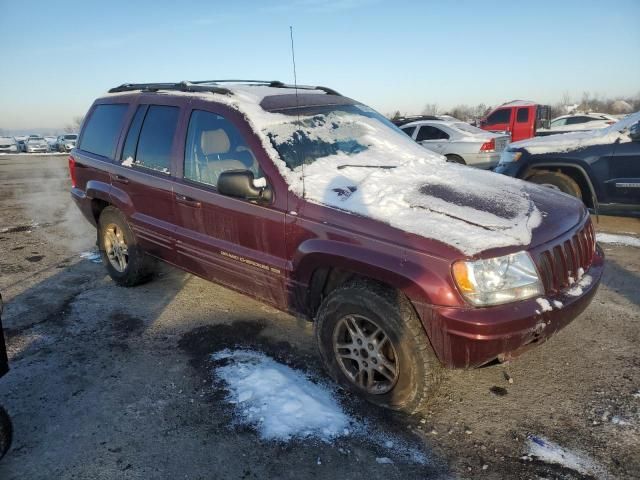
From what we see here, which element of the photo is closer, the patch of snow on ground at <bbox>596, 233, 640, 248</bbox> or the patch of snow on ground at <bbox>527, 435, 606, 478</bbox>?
the patch of snow on ground at <bbox>527, 435, 606, 478</bbox>

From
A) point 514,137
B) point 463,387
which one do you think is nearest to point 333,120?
point 463,387

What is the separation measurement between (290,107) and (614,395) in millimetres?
2949

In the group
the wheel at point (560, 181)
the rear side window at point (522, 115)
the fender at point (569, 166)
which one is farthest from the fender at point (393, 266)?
the rear side window at point (522, 115)

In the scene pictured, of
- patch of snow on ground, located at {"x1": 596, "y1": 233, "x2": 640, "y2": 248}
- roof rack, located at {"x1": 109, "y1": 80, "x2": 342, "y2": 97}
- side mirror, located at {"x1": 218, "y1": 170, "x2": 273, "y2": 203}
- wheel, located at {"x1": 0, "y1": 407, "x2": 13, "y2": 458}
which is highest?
roof rack, located at {"x1": 109, "y1": 80, "x2": 342, "y2": 97}

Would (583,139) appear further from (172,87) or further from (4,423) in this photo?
(4,423)

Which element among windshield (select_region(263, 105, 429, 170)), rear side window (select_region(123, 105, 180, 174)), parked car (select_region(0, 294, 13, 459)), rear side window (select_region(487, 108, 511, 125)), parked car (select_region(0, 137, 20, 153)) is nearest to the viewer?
parked car (select_region(0, 294, 13, 459))

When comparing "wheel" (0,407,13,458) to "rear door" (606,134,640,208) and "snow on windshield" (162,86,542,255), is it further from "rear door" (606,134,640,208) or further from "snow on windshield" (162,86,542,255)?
"rear door" (606,134,640,208)

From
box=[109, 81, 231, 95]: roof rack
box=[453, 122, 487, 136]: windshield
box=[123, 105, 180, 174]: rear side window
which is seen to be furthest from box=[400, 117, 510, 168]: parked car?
box=[123, 105, 180, 174]: rear side window

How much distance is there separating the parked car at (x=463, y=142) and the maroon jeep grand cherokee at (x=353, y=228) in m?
6.95

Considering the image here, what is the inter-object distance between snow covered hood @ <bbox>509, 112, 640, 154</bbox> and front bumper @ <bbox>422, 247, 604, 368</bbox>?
4.71 meters

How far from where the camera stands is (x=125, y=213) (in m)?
4.42

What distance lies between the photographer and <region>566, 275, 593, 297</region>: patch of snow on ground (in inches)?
105

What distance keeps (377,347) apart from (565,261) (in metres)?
1.20

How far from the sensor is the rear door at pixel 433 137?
10961 mm
